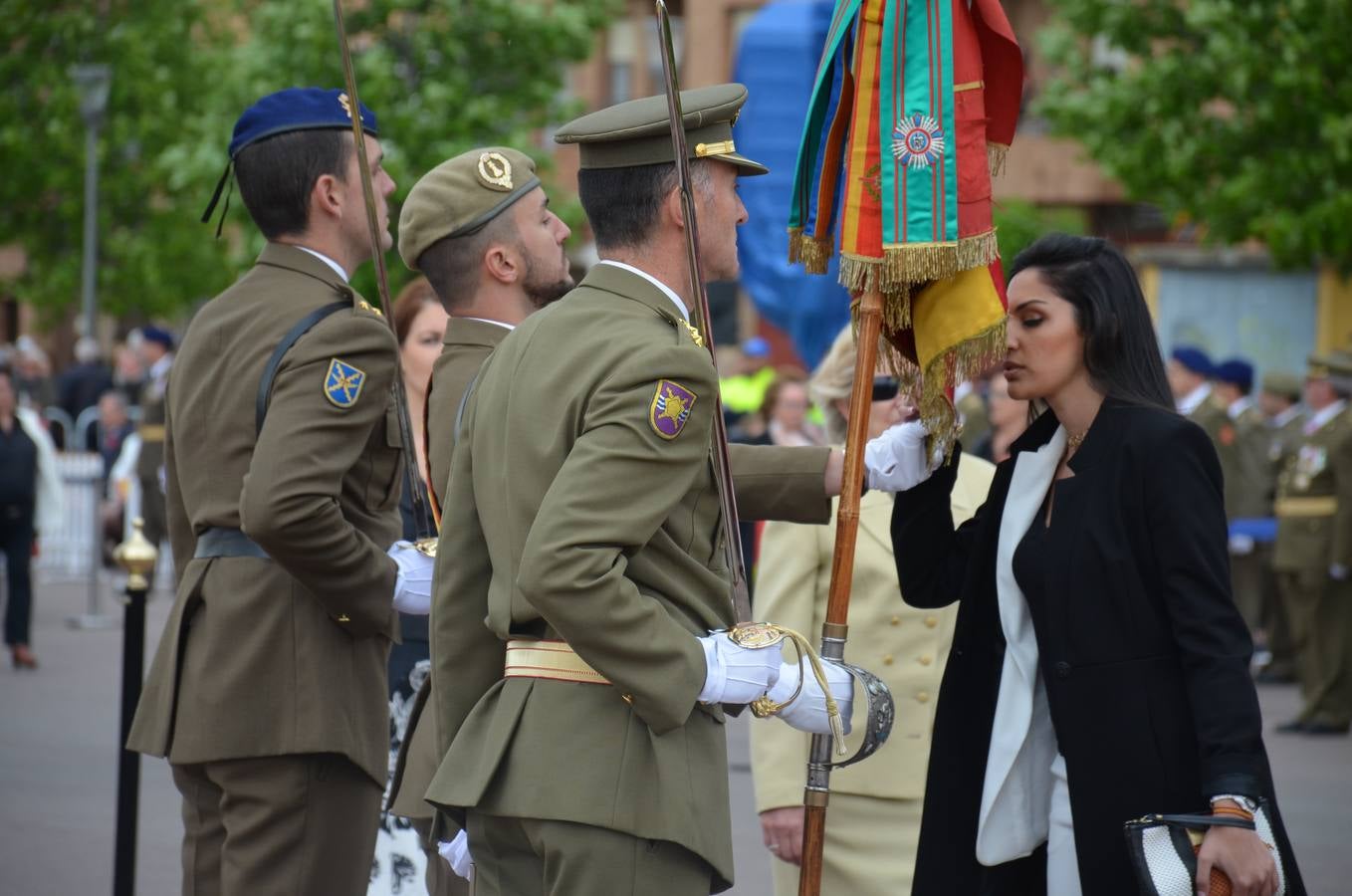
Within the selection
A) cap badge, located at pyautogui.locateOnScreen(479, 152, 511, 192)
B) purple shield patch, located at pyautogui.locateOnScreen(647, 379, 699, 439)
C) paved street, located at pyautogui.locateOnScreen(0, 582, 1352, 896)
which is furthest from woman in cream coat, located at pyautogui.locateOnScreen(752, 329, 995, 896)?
paved street, located at pyautogui.locateOnScreen(0, 582, 1352, 896)

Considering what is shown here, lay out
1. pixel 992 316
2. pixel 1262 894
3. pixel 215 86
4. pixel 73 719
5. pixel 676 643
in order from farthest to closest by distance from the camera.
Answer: pixel 215 86 → pixel 73 719 → pixel 992 316 → pixel 1262 894 → pixel 676 643

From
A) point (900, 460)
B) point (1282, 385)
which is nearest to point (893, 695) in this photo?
point (900, 460)

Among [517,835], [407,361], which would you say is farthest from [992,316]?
[407,361]

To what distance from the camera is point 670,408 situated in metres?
2.87

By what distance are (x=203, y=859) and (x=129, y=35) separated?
92.1 feet

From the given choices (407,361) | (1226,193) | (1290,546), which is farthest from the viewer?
(1226,193)

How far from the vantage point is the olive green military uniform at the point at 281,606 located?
12.8ft

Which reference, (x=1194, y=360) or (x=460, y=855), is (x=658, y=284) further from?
(x=1194, y=360)

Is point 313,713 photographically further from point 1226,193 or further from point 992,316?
point 1226,193

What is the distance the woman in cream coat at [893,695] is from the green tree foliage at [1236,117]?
1283 cm

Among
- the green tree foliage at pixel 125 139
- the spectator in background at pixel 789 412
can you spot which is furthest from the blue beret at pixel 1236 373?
the green tree foliage at pixel 125 139

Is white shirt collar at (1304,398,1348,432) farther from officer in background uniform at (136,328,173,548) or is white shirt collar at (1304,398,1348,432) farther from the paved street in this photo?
officer in background uniform at (136,328,173,548)

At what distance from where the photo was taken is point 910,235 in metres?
3.50

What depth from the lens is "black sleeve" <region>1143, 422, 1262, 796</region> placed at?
10.4 ft
